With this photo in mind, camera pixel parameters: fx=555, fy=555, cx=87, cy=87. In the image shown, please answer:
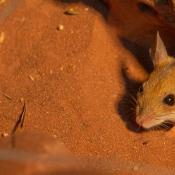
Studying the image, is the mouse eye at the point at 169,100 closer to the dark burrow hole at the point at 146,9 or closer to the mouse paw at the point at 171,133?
the mouse paw at the point at 171,133

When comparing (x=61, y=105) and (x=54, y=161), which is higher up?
(x=54, y=161)

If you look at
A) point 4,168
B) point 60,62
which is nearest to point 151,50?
point 60,62

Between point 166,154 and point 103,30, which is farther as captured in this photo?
point 103,30

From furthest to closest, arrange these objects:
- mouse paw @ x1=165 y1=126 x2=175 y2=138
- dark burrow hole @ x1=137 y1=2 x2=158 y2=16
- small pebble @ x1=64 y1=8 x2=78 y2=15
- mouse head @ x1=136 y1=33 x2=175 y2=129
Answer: small pebble @ x1=64 y1=8 x2=78 y2=15 → dark burrow hole @ x1=137 y1=2 x2=158 y2=16 → mouse paw @ x1=165 y1=126 x2=175 y2=138 → mouse head @ x1=136 y1=33 x2=175 y2=129

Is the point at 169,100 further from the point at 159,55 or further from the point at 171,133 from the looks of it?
the point at 159,55

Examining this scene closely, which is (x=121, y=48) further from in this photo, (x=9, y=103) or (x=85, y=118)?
(x=9, y=103)

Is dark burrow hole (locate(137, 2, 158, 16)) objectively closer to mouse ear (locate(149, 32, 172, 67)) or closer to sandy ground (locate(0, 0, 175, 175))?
sandy ground (locate(0, 0, 175, 175))

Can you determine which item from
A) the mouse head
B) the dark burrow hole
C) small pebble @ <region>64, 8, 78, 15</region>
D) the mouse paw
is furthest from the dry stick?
the dark burrow hole

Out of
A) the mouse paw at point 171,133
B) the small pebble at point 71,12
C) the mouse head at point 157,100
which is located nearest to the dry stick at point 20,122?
the mouse head at point 157,100
